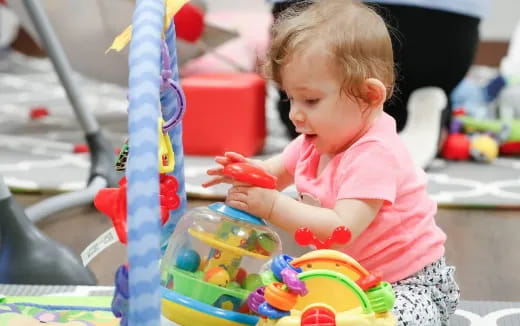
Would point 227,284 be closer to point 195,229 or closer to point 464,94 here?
point 195,229

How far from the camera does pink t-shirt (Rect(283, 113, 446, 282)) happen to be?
776 millimetres

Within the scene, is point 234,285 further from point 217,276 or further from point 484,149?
point 484,149

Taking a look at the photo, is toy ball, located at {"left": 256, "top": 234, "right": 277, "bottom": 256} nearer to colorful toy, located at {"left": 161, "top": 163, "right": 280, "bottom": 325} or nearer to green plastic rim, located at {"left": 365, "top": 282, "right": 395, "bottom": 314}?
colorful toy, located at {"left": 161, "top": 163, "right": 280, "bottom": 325}

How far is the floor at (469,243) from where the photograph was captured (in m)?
1.13

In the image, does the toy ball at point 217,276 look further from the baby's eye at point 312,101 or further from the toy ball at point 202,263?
the baby's eye at point 312,101

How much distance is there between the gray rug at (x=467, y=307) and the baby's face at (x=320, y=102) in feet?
0.99

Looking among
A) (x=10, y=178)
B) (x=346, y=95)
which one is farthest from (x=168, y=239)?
(x=10, y=178)

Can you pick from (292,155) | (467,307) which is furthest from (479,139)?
(292,155)

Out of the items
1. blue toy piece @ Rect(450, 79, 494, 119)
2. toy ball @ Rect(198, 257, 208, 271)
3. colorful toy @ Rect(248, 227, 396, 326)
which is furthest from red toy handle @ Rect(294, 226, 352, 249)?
blue toy piece @ Rect(450, 79, 494, 119)

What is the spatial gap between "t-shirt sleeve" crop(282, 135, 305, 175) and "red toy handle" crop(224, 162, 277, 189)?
17 cm

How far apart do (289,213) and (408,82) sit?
1.03 m

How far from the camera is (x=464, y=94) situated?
2.17 meters

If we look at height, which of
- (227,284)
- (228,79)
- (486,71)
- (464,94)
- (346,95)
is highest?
(486,71)

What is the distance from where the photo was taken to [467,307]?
0.98 meters
